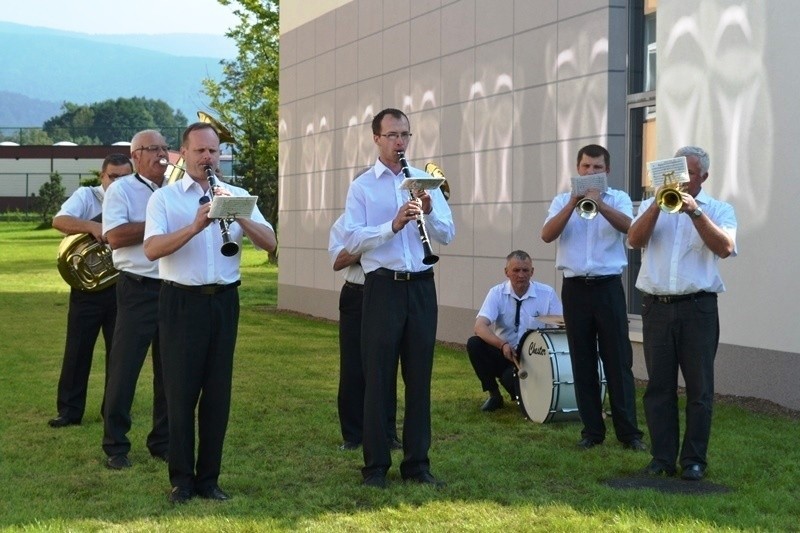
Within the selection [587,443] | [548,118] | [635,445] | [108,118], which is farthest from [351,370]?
[108,118]

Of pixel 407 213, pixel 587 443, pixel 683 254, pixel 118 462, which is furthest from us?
pixel 587 443

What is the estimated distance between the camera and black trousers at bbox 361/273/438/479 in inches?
305

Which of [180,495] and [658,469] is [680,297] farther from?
[180,495]

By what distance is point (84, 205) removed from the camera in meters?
10.2

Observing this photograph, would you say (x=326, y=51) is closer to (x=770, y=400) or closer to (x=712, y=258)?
(x=770, y=400)

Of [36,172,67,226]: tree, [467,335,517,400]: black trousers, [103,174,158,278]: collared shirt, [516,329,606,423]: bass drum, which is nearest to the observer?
[103,174,158,278]: collared shirt

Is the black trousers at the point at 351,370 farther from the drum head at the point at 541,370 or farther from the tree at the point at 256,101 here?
the tree at the point at 256,101

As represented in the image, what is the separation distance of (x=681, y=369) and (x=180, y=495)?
3.06m

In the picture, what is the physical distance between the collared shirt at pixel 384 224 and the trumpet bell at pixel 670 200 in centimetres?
123

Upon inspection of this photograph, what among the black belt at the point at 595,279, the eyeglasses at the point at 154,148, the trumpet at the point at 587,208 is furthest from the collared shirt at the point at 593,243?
the eyeglasses at the point at 154,148

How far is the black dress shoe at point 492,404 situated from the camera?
11250 millimetres

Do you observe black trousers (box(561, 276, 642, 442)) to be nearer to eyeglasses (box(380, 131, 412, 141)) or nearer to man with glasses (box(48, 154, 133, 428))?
eyeglasses (box(380, 131, 412, 141))

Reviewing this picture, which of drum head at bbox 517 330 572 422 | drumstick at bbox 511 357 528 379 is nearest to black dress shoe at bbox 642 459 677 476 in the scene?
drum head at bbox 517 330 572 422

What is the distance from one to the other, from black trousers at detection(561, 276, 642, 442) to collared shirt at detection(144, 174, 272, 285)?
9.42 feet
